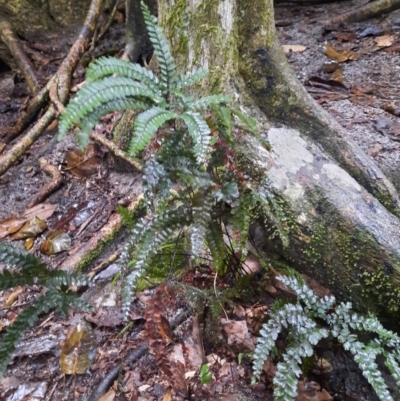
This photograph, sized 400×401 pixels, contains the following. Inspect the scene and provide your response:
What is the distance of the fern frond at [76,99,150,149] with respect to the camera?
145 centimetres

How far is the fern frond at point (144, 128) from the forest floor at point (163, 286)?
2.77ft

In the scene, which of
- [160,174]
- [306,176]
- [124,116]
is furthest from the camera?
[124,116]

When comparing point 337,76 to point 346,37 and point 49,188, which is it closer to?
point 346,37

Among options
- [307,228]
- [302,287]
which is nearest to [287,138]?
[307,228]

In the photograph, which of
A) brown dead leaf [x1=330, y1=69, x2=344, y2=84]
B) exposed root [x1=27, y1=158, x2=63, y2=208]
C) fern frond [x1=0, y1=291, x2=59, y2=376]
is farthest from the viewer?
brown dead leaf [x1=330, y1=69, x2=344, y2=84]

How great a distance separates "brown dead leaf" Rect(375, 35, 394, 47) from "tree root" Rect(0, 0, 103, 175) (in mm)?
3295

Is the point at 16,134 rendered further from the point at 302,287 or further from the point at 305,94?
the point at 302,287

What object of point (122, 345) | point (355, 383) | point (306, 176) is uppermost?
point (306, 176)

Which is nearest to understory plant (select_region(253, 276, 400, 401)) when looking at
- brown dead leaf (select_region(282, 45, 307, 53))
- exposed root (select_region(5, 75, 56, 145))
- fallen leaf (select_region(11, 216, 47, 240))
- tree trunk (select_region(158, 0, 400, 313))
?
tree trunk (select_region(158, 0, 400, 313))

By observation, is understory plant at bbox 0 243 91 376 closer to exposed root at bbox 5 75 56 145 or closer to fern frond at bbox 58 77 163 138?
fern frond at bbox 58 77 163 138

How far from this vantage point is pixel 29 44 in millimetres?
5629

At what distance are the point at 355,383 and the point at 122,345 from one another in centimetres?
135

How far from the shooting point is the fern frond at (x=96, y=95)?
1.41 meters

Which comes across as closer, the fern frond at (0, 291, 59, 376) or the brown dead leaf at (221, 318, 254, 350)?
the fern frond at (0, 291, 59, 376)
